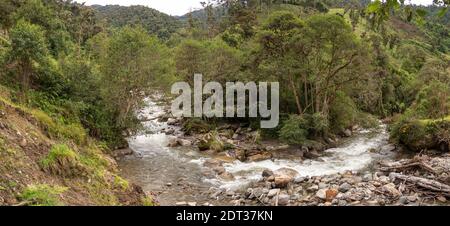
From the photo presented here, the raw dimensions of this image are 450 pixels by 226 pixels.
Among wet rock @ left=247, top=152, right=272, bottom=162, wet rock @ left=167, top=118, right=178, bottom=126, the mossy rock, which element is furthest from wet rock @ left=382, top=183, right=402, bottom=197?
wet rock @ left=167, top=118, right=178, bottom=126

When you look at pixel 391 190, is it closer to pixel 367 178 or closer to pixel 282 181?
pixel 367 178

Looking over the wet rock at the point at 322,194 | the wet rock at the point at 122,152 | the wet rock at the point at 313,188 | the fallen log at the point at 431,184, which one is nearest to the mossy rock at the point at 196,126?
the wet rock at the point at 122,152

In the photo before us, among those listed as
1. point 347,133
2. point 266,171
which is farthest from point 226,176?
point 347,133

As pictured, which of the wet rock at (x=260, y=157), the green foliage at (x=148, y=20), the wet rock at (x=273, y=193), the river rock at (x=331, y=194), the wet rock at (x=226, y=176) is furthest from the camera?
the green foliage at (x=148, y=20)

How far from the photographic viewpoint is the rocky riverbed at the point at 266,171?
52.7 ft

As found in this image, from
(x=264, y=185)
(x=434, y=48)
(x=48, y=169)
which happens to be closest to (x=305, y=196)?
(x=264, y=185)

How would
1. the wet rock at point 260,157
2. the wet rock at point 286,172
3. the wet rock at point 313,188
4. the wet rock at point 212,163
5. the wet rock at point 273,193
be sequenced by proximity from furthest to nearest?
the wet rock at point 260,157 < the wet rock at point 212,163 < the wet rock at point 286,172 < the wet rock at point 313,188 < the wet rock at point 273,193

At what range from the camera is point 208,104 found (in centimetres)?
3347

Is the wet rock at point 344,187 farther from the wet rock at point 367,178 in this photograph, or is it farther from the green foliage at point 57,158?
the green foliage at point 57,158

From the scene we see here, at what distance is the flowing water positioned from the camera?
17.6 m

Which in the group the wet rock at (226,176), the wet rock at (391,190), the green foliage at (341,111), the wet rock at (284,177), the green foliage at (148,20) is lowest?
the wet rock at (226,176)

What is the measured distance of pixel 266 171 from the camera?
1919 cm
